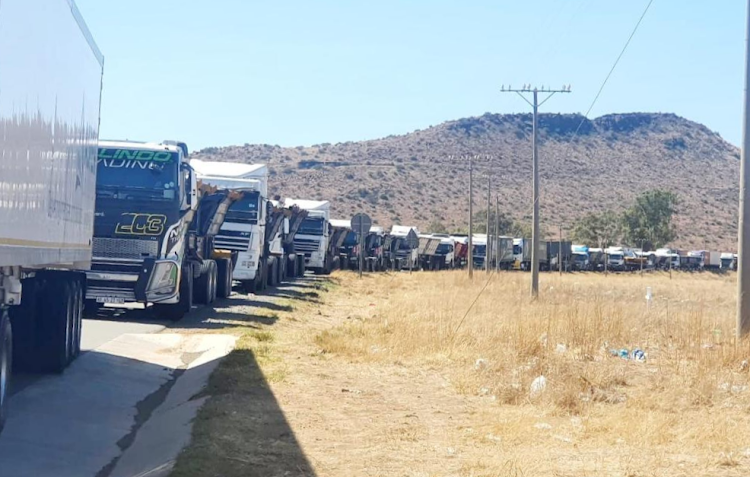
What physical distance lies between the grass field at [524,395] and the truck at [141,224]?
2.37 m

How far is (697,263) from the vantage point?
100m

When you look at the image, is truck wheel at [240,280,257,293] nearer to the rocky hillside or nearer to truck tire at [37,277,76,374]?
truck tire at [37,277,76,374]

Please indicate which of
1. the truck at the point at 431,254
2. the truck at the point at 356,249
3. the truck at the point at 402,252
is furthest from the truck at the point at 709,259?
the truck at the point at 356,249

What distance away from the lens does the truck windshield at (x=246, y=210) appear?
28500 mm

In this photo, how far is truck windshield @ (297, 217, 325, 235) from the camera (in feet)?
150

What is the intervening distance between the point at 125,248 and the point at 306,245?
2783 cm

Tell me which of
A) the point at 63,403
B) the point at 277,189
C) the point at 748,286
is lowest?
the point at 63,403

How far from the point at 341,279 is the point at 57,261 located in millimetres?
35031

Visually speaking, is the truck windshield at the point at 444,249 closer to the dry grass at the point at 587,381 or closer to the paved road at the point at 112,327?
the paved road at the point at 112,327

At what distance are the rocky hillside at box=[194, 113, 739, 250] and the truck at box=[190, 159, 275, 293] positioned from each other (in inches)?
2877

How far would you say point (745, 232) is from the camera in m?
15.7

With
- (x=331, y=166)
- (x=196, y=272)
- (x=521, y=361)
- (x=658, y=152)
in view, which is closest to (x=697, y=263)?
(x=658, y=152)

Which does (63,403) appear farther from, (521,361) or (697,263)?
(697,263)

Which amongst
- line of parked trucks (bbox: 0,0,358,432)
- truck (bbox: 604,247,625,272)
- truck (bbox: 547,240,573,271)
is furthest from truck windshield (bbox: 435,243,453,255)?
line of parked trucks (bbox: 0,0,358,432)
